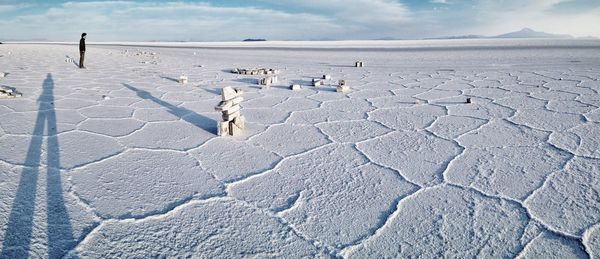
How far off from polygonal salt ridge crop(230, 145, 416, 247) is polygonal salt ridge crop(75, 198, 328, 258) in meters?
0.08

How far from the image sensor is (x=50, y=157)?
1969 millimetres

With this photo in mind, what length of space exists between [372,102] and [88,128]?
2.51 meters

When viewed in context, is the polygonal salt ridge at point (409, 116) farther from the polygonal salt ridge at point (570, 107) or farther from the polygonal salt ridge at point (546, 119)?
the polygonal salt ridge at point (570, 107)

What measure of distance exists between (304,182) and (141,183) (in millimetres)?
771

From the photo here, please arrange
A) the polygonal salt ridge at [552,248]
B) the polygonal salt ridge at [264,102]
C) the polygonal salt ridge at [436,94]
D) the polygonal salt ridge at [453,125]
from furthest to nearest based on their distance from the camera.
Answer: the polygonal salt ridge at [436,94] < the polygonal salt ridge at [264,102] < the polygonal salt ridge at [453,125] < the polygonal salt ridge at [552,248]

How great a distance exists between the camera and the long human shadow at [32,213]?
119 centimetres

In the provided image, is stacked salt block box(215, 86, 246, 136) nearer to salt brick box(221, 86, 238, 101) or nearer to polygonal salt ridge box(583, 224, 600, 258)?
salt brick box(221, 86, 238, 101)

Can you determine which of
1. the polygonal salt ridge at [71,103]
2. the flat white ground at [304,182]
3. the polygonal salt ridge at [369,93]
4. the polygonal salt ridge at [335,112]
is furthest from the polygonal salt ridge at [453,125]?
the polygonal salt ridge at [71,103]

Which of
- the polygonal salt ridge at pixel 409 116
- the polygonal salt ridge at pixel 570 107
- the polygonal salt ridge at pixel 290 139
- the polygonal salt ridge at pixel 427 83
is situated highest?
the polygonal salt ridge at pixel 427 83

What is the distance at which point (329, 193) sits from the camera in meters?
1.60

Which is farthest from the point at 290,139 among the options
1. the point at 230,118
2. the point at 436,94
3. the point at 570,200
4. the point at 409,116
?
the point at 436,94

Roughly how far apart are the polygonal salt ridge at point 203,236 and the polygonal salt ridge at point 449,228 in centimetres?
24

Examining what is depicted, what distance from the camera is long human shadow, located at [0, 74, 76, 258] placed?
1187mm

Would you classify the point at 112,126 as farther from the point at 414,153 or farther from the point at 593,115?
the point at 593,115
